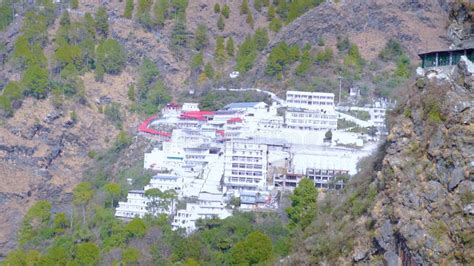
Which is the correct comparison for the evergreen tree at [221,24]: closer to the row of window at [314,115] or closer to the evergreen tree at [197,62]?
the evergreen tree at [197,62]

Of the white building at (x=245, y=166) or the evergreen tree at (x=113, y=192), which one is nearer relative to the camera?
the white building at (x=245, y=166)

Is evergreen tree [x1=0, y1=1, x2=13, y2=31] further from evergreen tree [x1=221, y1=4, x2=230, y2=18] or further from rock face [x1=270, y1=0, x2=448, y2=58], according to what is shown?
rock face [x1=270, y1=0, x2=448, y2=58]

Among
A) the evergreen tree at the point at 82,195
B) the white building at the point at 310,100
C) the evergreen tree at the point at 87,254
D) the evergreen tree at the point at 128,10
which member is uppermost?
the evergreen tree at the point at 128,10

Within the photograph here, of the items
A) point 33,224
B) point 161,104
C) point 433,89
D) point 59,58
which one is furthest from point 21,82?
point 433,89

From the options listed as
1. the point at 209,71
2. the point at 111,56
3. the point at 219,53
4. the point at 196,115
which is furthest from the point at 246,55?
the point at 196,115

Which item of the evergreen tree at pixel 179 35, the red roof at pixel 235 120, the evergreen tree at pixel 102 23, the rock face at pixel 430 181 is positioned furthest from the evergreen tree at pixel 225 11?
the rock face at pixel 430 181

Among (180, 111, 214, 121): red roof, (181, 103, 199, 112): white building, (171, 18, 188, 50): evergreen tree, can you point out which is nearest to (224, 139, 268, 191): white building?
(180, 111, 214, 121): red roof

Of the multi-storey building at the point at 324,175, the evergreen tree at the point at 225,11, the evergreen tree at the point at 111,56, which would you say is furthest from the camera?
the evergreen tree at the point at 225,11
